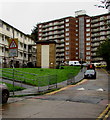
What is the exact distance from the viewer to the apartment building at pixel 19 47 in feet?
169

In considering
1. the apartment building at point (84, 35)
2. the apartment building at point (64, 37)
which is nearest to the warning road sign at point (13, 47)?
the apartment building at point (64, 37)

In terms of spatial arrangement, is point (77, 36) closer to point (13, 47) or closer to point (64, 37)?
point (64, 37)

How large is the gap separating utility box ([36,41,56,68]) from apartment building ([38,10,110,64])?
41058 mm

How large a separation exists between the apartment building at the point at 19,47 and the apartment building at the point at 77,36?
29.0 meters

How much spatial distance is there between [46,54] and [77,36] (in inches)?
1898

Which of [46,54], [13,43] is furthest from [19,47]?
[13,43]

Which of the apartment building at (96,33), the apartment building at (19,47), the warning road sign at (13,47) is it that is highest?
the apartment building at (96,33)

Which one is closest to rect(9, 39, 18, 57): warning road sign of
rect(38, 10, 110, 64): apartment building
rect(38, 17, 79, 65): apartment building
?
rect(38, 10, 110, 64): apartment building

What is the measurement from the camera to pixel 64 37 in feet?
337

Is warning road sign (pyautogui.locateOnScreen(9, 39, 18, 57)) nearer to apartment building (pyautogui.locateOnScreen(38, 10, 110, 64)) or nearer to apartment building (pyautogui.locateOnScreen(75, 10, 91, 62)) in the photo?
apartment building (pyautogui.locateOnScreen(38, 10, 110, 64))

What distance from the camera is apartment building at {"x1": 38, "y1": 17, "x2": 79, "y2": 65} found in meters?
101

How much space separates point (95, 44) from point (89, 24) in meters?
10.2

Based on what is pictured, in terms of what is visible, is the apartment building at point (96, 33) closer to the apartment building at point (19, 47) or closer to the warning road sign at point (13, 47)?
the apartment building at point (19, 47)

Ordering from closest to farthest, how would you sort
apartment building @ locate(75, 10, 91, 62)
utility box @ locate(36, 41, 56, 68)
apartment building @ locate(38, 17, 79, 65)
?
utility box @ locate(36, 41, 56, 68)
apartment building @ locate(75, 10, 91, 62)
apartment building @ locate(38, 17, 79, 65)
